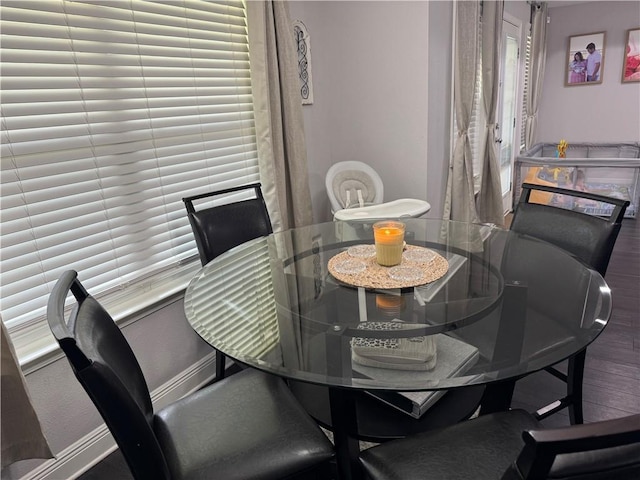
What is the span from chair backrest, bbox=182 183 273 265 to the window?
0.20 metres

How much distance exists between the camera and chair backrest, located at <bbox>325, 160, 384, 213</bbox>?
2.83 meters

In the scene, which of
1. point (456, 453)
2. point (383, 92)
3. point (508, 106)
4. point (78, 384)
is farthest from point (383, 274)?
point (508, 106)

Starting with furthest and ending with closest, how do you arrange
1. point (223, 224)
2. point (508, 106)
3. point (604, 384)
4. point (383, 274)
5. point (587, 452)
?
1. point (508, 106)
2. point (223, 224)
3. point (604, 384)
4. point (383, 274)
5. point (587, 452)

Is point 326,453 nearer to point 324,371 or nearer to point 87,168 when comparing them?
point 324,371

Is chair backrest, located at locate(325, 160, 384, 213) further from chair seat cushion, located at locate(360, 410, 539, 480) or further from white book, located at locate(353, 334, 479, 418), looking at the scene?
chair seat cushion, located at locate(360, 410, 539, 480)

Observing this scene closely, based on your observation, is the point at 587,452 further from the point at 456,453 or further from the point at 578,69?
the point at 578,69

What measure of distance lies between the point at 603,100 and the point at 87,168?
6515 millimetres

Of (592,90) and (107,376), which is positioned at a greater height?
(592,90)

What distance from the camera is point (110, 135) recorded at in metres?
1.70

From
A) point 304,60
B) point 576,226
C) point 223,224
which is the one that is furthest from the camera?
point 304,60

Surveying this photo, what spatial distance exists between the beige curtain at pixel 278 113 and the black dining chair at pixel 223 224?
0.82ft

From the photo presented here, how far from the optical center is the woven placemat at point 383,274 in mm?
1430

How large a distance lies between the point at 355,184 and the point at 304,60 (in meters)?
0.91

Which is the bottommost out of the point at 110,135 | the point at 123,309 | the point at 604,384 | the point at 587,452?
the point at 604,384
